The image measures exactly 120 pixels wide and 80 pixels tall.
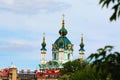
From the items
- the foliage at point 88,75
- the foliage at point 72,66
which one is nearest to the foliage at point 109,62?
the foliage at point 88,75

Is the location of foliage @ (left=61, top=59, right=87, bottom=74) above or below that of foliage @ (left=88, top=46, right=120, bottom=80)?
above

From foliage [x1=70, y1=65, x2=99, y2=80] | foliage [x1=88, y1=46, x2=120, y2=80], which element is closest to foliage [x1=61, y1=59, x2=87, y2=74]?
foliage [x1=70, y1=65, x2=99, y2=80]

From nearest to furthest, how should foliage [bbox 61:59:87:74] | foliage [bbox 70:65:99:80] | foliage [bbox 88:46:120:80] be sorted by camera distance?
foliage [bbox 88:46:120:80], foliage [bbox 70:65:99:80], foliage [bbox 61:59:87:74]

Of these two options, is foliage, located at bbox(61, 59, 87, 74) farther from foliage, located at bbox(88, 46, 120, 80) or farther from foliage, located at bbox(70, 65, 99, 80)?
foliage, located at bbox(88, 46, 120, 80)

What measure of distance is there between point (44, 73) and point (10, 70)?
36.0 feet

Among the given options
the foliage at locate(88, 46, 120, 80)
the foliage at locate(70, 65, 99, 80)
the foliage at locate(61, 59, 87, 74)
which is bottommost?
the foliage at locate(88, 46, 120, 80)

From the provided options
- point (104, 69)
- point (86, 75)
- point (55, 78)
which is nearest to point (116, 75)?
point (104, 69)

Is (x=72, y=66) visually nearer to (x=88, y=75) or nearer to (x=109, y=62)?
(x=88, y=75)

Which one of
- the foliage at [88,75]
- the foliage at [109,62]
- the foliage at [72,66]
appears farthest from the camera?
the foliage at [72,66]

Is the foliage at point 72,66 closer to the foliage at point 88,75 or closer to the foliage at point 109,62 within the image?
the foliage at point 88,75

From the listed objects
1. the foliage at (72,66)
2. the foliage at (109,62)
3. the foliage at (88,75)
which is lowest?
the foliage at (109,62)

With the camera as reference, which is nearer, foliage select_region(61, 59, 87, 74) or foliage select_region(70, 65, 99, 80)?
foliage select_region(70, 65, 99, 80)

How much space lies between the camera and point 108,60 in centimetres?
A: 4053

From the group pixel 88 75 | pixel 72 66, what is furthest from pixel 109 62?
pixel 72 66
